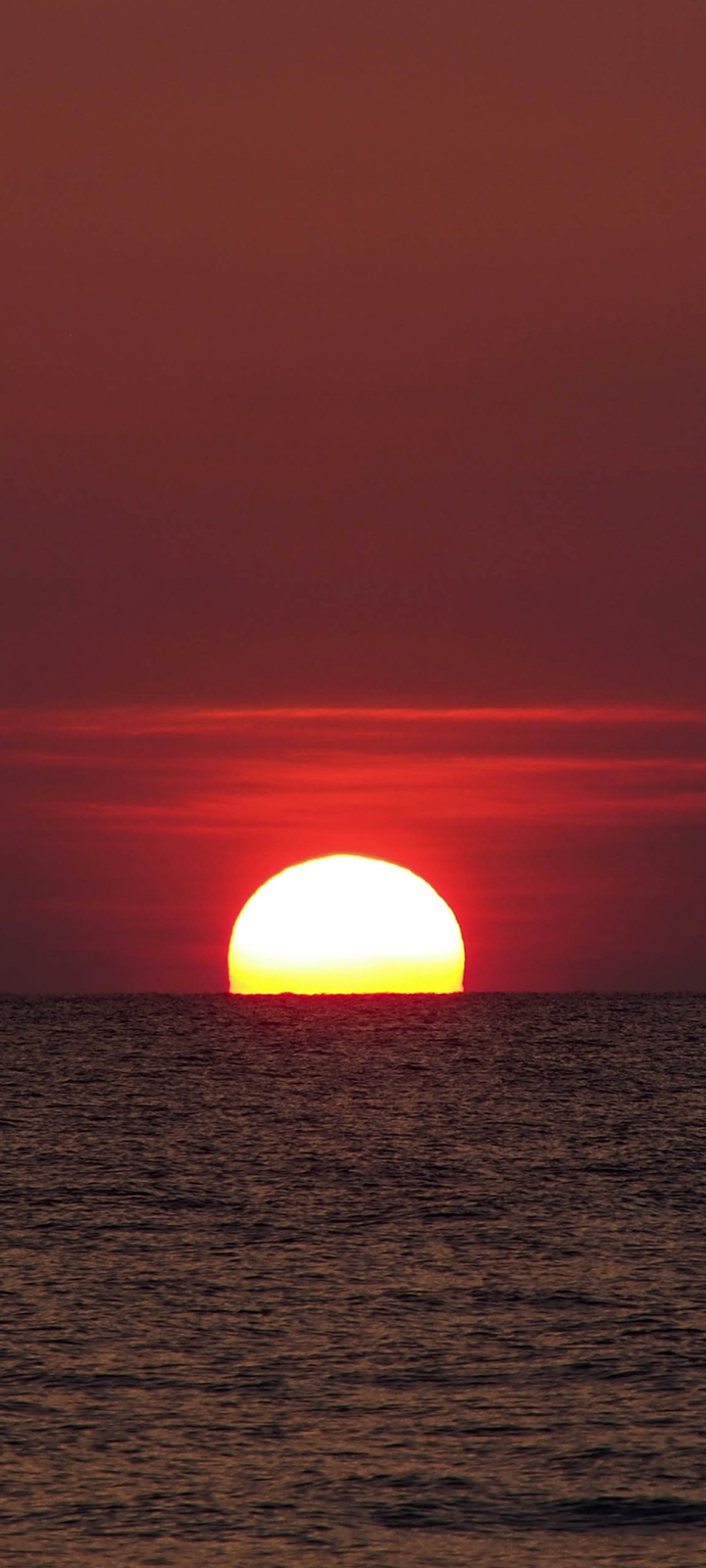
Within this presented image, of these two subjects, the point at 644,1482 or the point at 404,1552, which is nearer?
the point at 404,1552

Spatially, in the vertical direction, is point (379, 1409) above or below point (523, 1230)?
below

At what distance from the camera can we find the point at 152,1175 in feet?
211

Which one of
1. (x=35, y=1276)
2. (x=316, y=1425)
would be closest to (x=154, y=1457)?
(x=316, y=1425)

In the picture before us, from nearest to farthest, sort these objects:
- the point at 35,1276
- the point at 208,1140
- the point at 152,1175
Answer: the point at 35,1276
the point at 152,1175
the point at 208,1140

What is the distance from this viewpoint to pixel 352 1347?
35375 mm

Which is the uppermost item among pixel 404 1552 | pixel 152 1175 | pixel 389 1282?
pixel 152 1175

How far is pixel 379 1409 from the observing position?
1201 inches

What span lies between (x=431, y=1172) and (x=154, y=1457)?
1511 inches

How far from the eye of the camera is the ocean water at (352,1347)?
80.8ft

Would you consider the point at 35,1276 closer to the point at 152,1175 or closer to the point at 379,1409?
the point at 379,1409

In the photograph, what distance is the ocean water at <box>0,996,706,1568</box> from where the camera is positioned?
24625mm

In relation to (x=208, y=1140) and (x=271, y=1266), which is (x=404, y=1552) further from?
(x=208, y=1140)

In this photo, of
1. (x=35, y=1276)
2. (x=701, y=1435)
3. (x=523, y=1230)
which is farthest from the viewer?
(x=523, y=1230)

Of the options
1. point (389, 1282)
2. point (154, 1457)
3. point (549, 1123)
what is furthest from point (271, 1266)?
point (549, 1123)
